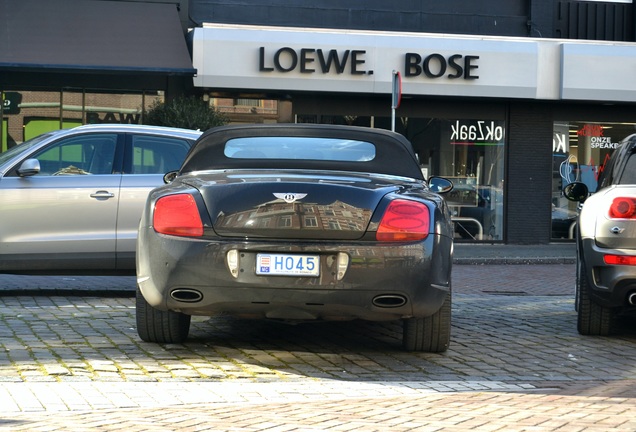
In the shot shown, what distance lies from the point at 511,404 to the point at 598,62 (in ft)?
60.5

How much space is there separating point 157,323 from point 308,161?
55.5 inches

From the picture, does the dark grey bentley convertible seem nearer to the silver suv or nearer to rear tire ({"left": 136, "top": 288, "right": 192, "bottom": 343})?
rear tire ({"left": 136, "top": 288, "right": 192, "bottom": 343})

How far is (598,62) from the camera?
2298 centimetres

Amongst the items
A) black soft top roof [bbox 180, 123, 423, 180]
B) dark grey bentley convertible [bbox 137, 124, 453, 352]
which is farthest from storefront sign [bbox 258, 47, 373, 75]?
dark grey bentley convertible [bbox 137, 124, 453, 352]

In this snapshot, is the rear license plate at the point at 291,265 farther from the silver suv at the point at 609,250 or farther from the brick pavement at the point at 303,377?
the silver suv at the point at 609,250

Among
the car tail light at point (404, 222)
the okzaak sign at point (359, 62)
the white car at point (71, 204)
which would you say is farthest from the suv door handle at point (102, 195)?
the okzaak sign at point (359, 62)

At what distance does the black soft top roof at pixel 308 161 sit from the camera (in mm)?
7328

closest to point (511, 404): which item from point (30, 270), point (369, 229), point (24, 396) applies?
point (369, 229)

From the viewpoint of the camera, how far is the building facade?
2172 cm

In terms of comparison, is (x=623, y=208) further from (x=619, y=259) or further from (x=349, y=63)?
(x=349, y=63)

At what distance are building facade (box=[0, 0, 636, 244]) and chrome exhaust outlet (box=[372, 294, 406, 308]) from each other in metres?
14.3

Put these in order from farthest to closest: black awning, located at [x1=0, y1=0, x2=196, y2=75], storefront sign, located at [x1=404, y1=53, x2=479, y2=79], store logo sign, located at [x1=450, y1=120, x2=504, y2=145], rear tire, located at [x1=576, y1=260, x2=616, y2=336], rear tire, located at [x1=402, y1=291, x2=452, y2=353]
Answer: store logo sign, located at [x1=450, y1=120, x2=504, y2=145] → storefront sign, located at [x1=404, y1=53, x2=479, y2=79] → black awning, located at [x1=0, y1=0, x2=196, y2=75] → rear tire, located at [x1=576, y1=260, x2=616, y2=336] → rear tire, located at [x1=402, y1=291, x2=452, y2=353]

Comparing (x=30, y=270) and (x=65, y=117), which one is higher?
(x=65, y=117)

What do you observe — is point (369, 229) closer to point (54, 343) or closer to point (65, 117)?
point (54, 343)
